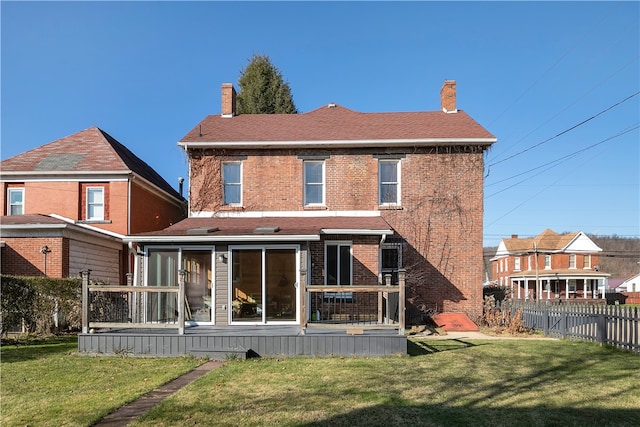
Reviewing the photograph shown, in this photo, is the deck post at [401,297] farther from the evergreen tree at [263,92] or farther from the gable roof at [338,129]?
the evergreen tree at [263,92]

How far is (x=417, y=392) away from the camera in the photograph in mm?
7582

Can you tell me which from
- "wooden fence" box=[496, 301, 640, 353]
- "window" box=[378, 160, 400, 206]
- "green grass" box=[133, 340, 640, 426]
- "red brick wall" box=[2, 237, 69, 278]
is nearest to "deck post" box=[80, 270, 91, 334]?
"green grass" box=[133, 340, 640, 426]

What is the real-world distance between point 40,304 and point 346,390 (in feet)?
35.8

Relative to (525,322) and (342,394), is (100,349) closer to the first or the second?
(342,394)

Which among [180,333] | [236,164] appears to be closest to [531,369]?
[180,333]

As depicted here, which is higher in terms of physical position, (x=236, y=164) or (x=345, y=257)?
(x=236, y=164)

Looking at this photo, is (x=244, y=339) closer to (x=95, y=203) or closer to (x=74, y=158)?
(x=95, y=203)

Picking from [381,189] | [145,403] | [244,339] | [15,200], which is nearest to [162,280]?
[244,339]

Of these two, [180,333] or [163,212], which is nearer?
[180,333]

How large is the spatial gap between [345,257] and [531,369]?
26.3ft

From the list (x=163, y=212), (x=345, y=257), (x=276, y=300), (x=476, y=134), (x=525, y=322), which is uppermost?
(x=476, y=134)

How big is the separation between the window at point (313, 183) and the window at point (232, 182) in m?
2.56

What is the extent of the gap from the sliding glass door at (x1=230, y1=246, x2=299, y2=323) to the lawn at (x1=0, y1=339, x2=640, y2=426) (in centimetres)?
294

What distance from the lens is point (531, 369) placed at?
963 cm
